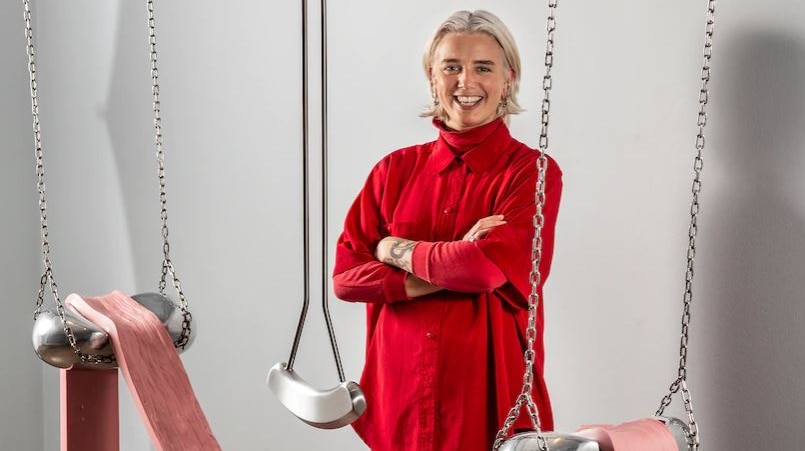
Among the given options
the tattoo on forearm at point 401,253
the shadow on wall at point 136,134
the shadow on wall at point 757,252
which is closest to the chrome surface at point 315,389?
the tattoo on forearm at point 401,253

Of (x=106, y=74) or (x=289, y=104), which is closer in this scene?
(x=289, y=104)

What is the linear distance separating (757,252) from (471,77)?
0.63 m

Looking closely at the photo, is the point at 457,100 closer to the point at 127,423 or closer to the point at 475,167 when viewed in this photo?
the point at 475,167

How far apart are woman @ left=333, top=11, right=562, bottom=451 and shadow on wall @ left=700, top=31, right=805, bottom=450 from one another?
0.34 metres

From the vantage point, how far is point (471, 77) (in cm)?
204

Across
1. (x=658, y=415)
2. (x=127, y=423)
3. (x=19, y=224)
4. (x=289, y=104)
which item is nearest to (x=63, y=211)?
(x=19, y=224)

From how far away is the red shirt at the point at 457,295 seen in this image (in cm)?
198

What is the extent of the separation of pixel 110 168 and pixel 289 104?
2.51 ft

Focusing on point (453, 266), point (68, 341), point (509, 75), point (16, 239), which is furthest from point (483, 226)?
point (16, 239)

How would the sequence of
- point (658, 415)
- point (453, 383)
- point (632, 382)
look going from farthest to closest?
point (632, 382), point (453, 383), point (658, 415)

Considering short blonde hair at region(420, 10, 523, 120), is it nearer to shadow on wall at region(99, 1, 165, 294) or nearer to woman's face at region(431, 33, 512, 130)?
woman's face at region(431, 33, 512, 130)

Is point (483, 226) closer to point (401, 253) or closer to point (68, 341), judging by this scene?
point (401, 253)

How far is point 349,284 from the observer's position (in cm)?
210

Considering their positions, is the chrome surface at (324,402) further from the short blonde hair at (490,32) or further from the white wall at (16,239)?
the white wall at (16,239)
